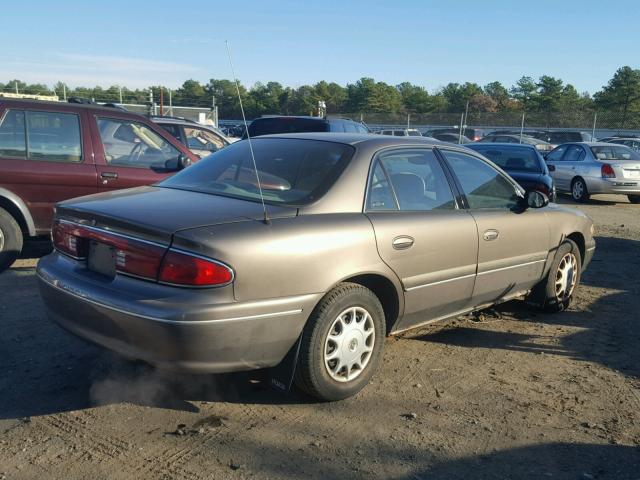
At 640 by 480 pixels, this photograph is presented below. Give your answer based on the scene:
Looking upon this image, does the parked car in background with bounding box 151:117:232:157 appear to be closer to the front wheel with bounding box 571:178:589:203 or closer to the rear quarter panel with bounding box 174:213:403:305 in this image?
the rear quarter panel with bounding box 174:213:403:305

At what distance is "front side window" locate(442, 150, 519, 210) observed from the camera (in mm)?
4773

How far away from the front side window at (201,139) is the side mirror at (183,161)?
199 inches

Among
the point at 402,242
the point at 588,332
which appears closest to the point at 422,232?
the point at 402,242

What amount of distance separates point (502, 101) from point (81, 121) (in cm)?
7465

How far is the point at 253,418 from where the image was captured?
11.6 ft

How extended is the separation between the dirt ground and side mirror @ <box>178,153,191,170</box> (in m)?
2.25

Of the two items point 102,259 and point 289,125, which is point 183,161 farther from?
point 289,125

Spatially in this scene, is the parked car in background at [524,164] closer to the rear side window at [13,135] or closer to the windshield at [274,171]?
the windshield at [274,171]

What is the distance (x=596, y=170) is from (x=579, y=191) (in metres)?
0.70

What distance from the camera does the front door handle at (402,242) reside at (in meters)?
3.94

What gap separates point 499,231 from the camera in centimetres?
482

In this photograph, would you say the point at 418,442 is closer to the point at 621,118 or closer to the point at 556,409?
the point at 556,409

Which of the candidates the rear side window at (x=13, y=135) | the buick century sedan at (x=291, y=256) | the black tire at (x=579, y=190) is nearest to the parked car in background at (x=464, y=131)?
the black tire at (x=579, y=190)

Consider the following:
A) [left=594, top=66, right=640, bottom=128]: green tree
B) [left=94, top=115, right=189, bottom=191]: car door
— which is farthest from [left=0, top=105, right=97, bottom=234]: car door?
[left=594, top=66, right=640, bottom=128]: green tree
